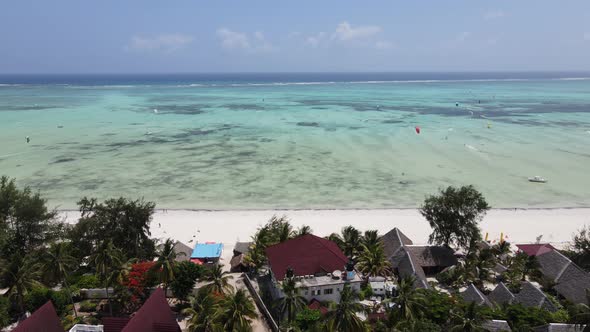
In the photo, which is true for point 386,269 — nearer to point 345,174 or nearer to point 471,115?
→ point 345,174

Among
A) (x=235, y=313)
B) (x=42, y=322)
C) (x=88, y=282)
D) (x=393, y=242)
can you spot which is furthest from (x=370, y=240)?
(x=42, y=322)

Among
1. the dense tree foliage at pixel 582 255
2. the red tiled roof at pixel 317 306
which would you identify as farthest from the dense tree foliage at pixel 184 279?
the dense tree foliage at pixel 582 255

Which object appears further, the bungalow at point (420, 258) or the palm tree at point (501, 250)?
the palm tree at point (501, 250)

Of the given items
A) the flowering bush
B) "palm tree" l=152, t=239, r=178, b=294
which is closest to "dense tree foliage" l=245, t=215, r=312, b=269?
"palm tree" l=152, t=239, r=178, b=294

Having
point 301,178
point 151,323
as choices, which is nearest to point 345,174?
point 301,178

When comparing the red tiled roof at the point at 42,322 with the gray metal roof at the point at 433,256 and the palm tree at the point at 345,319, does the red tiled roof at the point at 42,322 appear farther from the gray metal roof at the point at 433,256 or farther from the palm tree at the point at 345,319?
the gray metal roof at the point at 433,256
